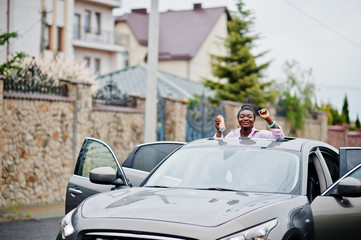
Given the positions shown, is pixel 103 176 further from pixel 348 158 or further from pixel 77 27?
Result: pixel 77 27

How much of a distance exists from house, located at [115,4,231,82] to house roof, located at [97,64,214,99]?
9348 mm

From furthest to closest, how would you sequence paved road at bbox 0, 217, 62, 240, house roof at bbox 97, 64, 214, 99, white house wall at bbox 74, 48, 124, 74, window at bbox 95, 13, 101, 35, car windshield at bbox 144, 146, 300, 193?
window at bbox 95, 13, 101, 35 → white house wall at bbox 74, 48, 124, 74 → house roof at bbox 97, 64, 214, 99 → paved road at bbox 0, 217, 62, 240 → car windshield at bbox 144, 146, 300, 193

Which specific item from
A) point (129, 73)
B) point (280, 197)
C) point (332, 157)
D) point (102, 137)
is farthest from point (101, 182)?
point (129, 73)

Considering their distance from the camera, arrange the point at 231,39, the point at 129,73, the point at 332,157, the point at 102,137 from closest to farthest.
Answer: the point at 332,157, the point at 102,137, the point at 231,39, the point at 129,73

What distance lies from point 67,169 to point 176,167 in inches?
373

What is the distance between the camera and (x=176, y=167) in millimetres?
5977

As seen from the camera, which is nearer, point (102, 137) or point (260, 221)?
point (260, 221)

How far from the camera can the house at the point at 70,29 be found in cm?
3619

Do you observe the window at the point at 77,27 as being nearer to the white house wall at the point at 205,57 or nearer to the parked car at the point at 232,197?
the white house wall at the point at 205,57

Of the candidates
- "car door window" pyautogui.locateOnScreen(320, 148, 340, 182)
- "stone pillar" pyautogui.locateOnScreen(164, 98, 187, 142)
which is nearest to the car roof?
"car door window" pyautogui.locateOnScreen(320, 148, 340, 182)

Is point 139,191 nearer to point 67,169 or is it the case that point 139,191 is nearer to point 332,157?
point 332,157

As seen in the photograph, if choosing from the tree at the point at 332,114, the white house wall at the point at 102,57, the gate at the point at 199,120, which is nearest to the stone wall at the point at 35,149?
the gate at the point at 199,120

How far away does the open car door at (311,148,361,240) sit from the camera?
17.3 ft

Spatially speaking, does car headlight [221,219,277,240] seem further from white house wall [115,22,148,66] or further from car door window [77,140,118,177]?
white house wall [115,22,148,66]
